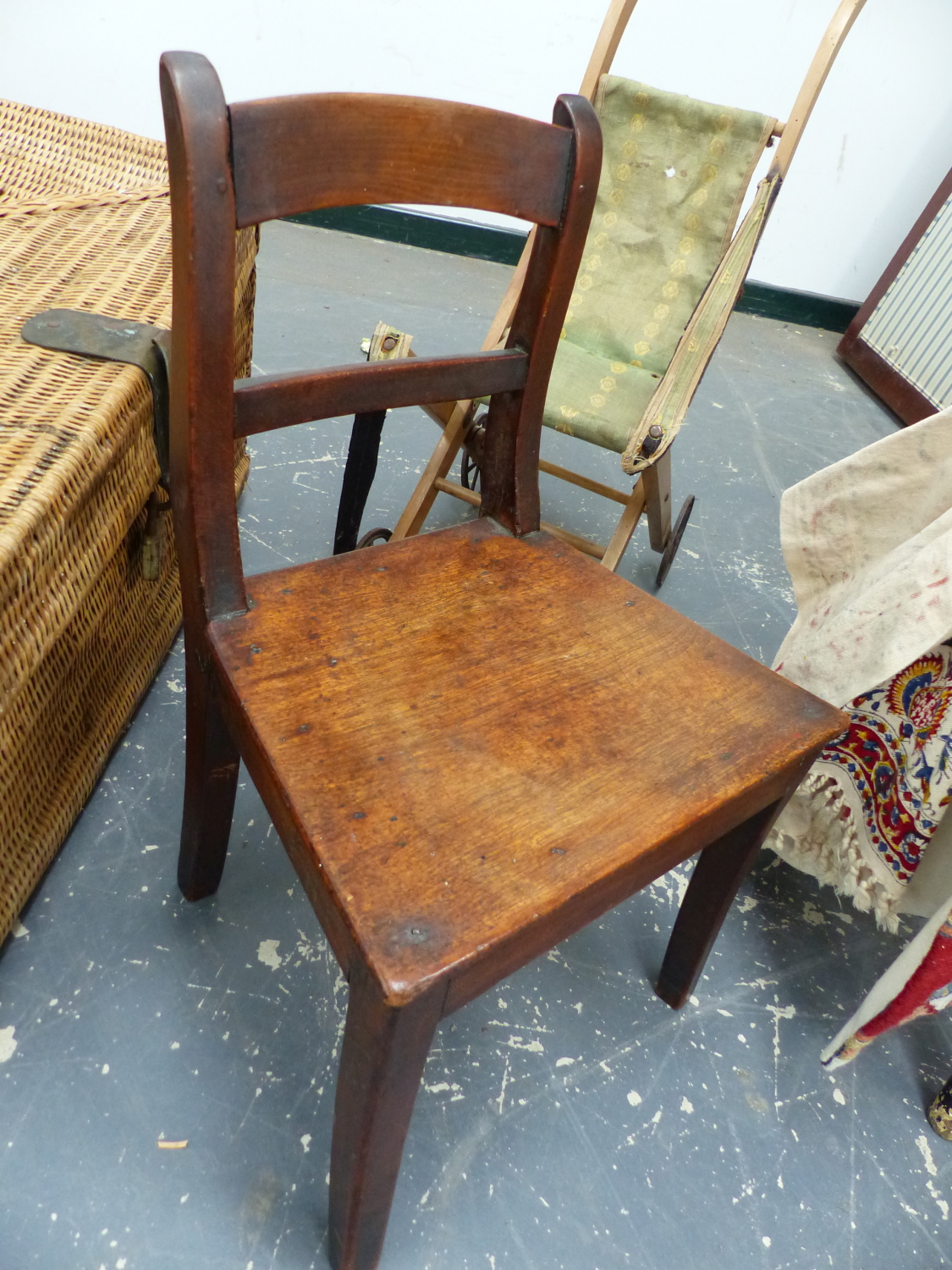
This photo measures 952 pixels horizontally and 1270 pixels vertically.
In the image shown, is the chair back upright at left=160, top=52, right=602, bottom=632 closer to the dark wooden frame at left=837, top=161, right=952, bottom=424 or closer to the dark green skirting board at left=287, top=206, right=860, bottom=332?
the dark wooden frame at left=837, top=161, right=952, bottom=424

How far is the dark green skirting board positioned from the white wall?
15.1 inches

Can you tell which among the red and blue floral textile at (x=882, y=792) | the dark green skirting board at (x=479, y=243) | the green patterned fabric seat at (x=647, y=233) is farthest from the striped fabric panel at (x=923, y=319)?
the red and blue floral textile at (x=882, y=792)

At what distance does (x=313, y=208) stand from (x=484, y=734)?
46 centimetres

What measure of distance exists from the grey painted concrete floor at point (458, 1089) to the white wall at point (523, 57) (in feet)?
8.56

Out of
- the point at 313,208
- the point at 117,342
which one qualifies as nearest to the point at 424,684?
the point at 313,208

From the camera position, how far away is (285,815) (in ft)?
2.08

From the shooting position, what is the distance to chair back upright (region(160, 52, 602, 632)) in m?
0.60

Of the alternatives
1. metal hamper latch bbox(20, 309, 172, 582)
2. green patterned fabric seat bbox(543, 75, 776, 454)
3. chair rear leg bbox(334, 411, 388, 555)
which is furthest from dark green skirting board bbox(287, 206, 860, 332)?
metal hamper latch bbox(20, 309, 172, 582)

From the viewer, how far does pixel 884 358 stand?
2.84 meters

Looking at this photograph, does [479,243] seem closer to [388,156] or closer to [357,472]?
[357,472]

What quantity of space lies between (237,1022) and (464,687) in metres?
0.50

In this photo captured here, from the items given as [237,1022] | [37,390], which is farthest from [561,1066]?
[37,390]

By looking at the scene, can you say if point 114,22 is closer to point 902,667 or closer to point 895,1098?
point 902,667

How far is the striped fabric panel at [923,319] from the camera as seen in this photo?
2645 millimetres
